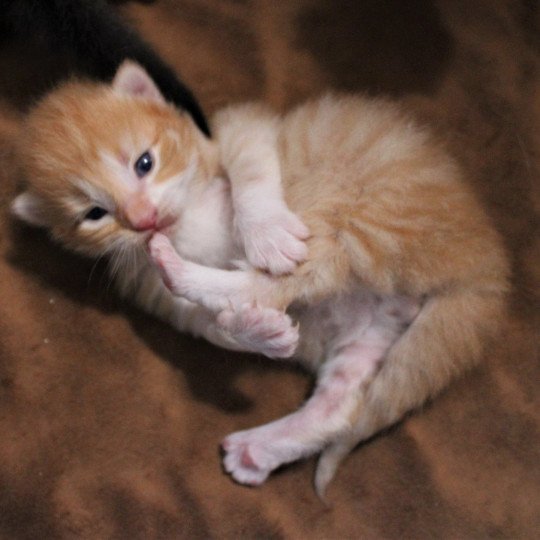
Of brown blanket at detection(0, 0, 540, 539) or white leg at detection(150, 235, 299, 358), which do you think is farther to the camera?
brown blanket at detection(0, 0, 540, 539)

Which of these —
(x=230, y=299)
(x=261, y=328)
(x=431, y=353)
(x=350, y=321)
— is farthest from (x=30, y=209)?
(x=431, y=353)

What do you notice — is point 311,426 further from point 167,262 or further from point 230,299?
point 167,262

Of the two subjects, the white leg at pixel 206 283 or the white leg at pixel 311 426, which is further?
the white leg at pixel 311 426

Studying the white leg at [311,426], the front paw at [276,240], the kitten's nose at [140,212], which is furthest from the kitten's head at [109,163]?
the white leg at [311,426]

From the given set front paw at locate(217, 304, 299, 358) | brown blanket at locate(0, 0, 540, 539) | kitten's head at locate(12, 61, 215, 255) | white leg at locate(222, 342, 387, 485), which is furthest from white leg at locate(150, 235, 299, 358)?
brown blanket at locate(0, 0, 540, 539)

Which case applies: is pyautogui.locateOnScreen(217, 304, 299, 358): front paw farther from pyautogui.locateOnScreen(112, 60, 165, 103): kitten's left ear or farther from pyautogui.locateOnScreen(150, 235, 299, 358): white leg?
pyautogui.locateOnScreen(112, 60, 165, 103): kitten's left ear

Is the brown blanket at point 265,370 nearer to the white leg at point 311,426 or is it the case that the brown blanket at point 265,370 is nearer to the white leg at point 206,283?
the white leg at point 311,426
